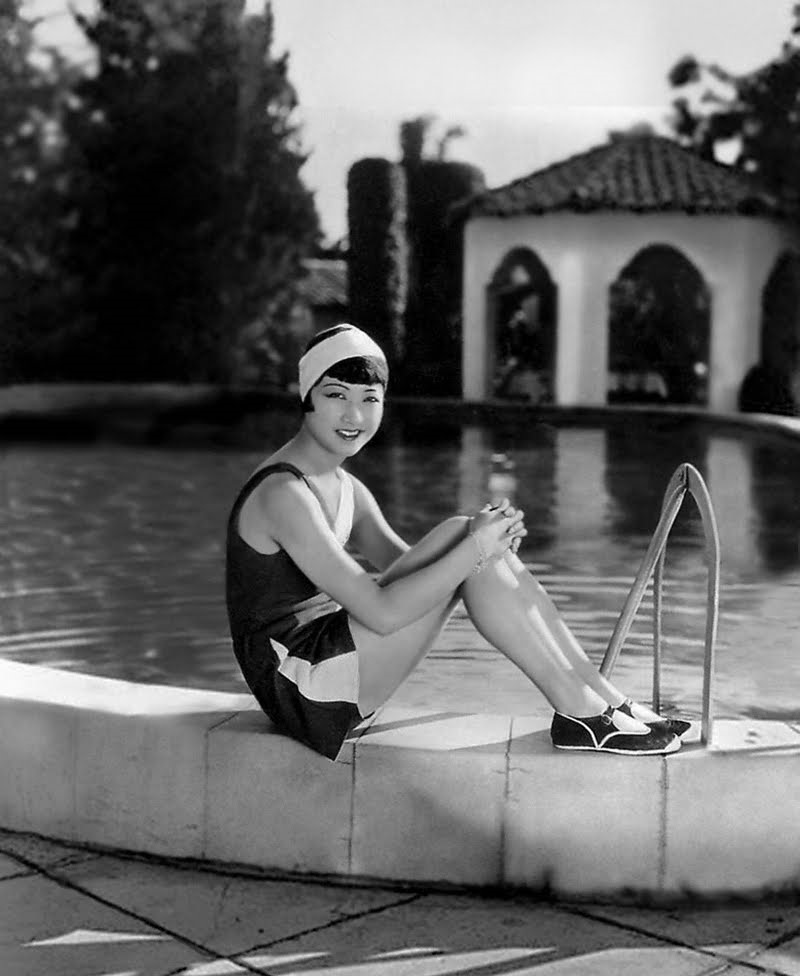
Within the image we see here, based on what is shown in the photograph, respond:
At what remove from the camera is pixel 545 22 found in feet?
105

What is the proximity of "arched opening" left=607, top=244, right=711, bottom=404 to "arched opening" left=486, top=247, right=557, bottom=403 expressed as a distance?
1.38 metres

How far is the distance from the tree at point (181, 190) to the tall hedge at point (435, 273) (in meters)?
4.68

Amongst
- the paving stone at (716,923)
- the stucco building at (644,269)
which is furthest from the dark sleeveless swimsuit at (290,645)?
the stucco building at (644,269)

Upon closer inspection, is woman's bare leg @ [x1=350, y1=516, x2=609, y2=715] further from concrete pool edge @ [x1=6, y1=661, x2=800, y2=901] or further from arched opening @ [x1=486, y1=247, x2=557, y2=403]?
arched opening @ [x1=486, y1=247, x2=557, y2=403]

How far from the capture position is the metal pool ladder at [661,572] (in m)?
3.07

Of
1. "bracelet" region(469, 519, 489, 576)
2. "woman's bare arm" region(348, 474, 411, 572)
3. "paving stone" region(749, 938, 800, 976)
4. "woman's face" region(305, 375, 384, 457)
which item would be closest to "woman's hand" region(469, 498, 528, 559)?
"bracelet" region(469, 519, 489, 576)

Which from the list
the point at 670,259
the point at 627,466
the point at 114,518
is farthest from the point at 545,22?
the point at 114,518

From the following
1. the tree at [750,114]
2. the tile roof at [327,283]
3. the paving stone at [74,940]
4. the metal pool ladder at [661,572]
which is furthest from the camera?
the tile roof at [327,283]

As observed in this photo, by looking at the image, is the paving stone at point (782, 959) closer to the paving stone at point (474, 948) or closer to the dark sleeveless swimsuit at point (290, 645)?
the paving stone at point (474, 948)

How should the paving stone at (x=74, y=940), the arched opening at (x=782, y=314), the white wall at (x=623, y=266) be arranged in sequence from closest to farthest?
the paving stone at (x=74, y=940), the white wall at (x=623, y=266), the arched opening at (x=782, y=314)

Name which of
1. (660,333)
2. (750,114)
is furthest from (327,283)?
(660,333)

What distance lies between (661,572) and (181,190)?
109ft

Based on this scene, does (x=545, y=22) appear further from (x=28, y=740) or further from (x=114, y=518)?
(x=28, y=740)

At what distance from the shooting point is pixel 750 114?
3191cm
